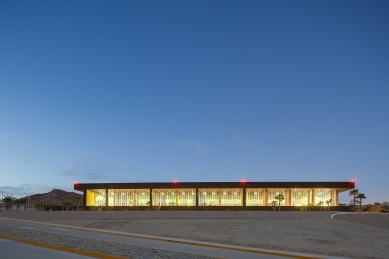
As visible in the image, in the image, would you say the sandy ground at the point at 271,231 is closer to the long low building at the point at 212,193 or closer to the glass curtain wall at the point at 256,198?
the long low building at the point at 212,193

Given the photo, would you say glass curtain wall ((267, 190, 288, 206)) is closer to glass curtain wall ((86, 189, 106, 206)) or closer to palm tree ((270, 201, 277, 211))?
palm tree ((270, 201, 277, 211))

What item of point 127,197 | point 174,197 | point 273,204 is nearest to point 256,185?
point 273,204

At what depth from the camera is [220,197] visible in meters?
63.0

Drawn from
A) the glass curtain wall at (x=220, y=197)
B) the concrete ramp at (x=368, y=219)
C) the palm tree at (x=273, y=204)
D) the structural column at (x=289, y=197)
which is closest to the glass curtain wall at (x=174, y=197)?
the glass curtain wall at (x=220, y=197)

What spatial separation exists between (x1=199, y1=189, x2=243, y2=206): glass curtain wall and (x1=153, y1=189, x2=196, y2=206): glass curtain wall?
1391 mm

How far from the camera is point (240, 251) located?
53.0 feet

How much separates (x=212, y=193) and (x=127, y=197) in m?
12.8


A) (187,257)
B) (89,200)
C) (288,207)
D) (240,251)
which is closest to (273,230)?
(240,251)

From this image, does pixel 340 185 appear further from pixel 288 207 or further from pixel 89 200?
pixel 89 200

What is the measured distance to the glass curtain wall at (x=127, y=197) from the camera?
213 ft

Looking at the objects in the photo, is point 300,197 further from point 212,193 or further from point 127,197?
point 127,197

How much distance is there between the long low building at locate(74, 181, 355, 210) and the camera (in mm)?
57156

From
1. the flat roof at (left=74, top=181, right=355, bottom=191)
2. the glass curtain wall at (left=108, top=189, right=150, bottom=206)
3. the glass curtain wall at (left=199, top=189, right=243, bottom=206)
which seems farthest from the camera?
the glass curtain wall at (left=108, top=189, right=150, bottom=206)

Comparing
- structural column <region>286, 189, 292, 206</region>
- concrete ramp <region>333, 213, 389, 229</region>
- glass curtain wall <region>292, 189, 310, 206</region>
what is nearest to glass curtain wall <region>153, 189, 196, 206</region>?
structural column <region>286, 189, 292, 206</region>
